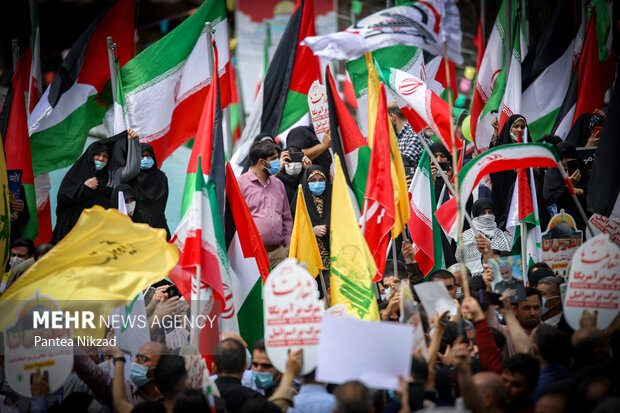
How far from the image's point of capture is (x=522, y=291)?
21.7 ft

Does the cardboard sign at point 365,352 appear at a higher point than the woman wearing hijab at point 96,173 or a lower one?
lower

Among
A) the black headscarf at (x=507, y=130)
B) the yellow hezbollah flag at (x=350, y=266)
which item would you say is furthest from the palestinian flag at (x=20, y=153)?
the black headscarf at (x=507, y=130)

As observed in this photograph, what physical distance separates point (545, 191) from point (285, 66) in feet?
11.6

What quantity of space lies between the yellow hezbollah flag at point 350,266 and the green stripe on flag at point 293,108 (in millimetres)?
3829

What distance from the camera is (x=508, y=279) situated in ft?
22.3

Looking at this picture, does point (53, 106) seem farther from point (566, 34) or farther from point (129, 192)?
point (566, 34)

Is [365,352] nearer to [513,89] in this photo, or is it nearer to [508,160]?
[508,160]

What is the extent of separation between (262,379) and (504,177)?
4.97 m

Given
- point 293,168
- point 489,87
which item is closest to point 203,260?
point 293,168

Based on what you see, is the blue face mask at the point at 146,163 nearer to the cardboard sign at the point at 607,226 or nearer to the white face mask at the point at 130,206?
the white face mask at the point at 130,206

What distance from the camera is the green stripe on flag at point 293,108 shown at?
1052cm

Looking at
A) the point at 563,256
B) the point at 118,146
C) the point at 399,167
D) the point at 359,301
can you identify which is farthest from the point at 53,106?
the point at 563,256

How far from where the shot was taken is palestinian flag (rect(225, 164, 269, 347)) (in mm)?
7559

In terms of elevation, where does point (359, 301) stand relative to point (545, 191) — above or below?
below
